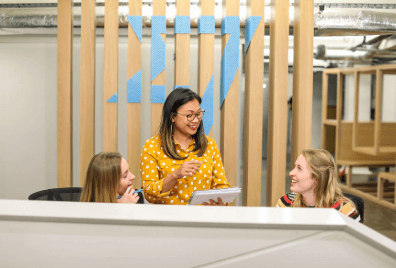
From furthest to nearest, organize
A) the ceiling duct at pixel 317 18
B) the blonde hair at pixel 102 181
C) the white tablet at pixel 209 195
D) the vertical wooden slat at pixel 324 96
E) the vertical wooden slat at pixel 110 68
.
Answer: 1. the vertical wooden slat at pixel 324 96
2. the ceiling duct at pixel 317 18
3. the vertical wooden slat at pixel 110 68
4. the white tablet at pixel 209 195
5. the blonde hair at pixel 102 181

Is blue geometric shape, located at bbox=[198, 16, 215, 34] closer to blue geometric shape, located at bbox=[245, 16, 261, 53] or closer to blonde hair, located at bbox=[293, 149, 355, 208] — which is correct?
blue geometric shape, located at bbox=[245, 16, 261, 53]

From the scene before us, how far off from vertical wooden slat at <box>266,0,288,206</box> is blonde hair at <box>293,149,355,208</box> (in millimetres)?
1087

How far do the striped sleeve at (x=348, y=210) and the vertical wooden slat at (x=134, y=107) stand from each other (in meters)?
1.69

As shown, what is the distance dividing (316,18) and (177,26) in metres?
1.92

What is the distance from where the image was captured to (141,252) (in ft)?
3.15

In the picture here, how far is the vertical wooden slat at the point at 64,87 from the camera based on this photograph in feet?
9.77

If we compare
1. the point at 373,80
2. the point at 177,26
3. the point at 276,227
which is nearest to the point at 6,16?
the point at 177,26

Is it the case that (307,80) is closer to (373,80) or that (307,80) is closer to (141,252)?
(141,252)

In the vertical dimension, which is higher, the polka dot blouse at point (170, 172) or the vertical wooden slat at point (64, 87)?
the vertical wooden slat at point (64, 87)

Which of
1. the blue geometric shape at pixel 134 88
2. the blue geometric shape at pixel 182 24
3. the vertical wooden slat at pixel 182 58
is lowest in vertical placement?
the blue geometric shape at pixel 134 88

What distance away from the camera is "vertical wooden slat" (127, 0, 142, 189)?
9.78ft

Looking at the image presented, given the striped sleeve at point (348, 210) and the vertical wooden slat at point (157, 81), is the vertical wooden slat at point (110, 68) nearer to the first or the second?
the vertical wooden slat at point (157, 81)

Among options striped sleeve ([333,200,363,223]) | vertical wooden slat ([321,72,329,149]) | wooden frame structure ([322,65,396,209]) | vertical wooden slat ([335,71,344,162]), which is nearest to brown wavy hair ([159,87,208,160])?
striped sleeve ([333,200,363,223])

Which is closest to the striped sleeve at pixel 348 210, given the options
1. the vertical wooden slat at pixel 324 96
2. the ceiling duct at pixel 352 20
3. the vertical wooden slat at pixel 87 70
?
the vertical wooden slat at pixel 87 70
